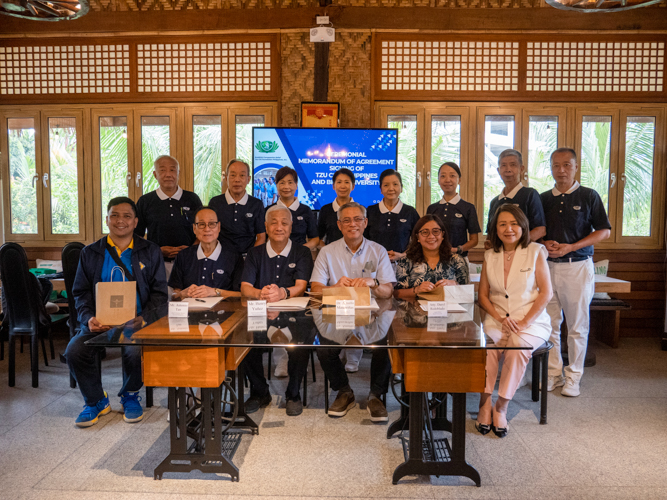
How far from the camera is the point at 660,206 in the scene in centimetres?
492

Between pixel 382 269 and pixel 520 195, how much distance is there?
1.27 m

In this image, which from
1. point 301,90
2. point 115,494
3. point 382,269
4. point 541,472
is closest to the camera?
point 115,494

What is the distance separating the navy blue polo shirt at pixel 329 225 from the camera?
383 cm

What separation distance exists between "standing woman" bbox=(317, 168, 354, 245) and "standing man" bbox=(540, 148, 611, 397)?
148cm

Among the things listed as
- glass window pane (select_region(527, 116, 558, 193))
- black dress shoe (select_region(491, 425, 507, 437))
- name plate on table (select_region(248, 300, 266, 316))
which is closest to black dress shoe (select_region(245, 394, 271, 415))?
name plate on table (select_region(248, 300, 266, 316))

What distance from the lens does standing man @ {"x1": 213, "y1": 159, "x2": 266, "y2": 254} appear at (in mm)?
3697

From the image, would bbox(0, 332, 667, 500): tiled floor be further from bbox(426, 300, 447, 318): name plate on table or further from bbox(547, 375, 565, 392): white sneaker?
bbox(426, 300, 447, 318): name plate on table

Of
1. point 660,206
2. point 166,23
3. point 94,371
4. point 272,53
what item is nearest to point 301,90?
point 272,53

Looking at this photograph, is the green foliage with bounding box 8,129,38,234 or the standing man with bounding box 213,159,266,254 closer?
the standing man with bounding box 213,159,266,254

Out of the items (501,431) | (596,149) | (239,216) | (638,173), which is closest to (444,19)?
(596,149)

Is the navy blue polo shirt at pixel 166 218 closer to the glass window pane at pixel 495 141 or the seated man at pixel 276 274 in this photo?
the seated man at pixel 276 274

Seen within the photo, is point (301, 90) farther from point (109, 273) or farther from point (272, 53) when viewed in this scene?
point (109, 273)

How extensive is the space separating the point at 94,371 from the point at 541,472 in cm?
242

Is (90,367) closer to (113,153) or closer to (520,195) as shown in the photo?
(113,153)
